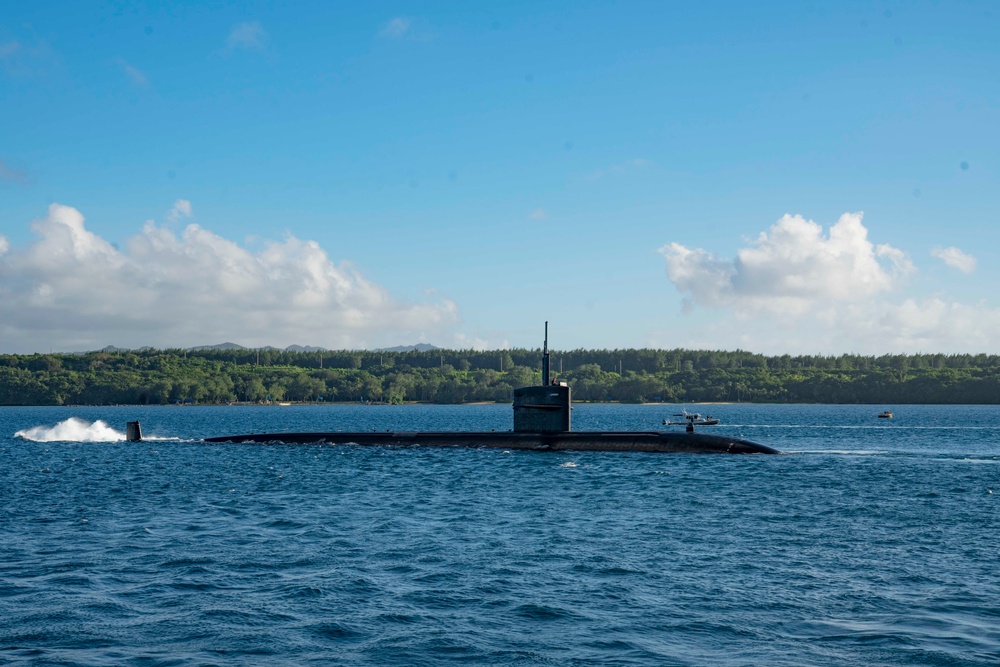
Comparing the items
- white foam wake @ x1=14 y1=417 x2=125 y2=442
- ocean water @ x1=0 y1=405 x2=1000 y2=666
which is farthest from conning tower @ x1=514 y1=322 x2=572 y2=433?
white foam wake @ x1=14 y1=417 x2=125 y2=442

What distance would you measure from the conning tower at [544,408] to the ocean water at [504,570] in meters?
10.4

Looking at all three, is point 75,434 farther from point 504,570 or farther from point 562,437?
point 504,570

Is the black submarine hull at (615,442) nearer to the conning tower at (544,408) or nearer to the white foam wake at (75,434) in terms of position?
the conning tower at (544,408)

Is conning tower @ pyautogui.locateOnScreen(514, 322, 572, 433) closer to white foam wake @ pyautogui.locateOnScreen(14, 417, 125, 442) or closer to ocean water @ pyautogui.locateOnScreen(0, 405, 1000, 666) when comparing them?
ocean water @ pyautogui.locateOnScreen(0, 405, 1000, 666)

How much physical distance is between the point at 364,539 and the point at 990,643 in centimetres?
1648

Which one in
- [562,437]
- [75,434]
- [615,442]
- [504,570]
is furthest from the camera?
[75,434]

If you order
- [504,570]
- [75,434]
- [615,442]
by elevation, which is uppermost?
[615,442]

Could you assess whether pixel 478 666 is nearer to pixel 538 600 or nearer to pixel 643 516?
pixel 538 600

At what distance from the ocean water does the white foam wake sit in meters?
46.7

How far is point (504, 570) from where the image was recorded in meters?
22.8

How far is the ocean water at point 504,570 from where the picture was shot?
16.6 m

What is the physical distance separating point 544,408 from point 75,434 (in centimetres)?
5829

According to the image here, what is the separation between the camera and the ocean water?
1664cm

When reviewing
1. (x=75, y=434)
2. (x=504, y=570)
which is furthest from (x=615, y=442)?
(x=75, y=434)
